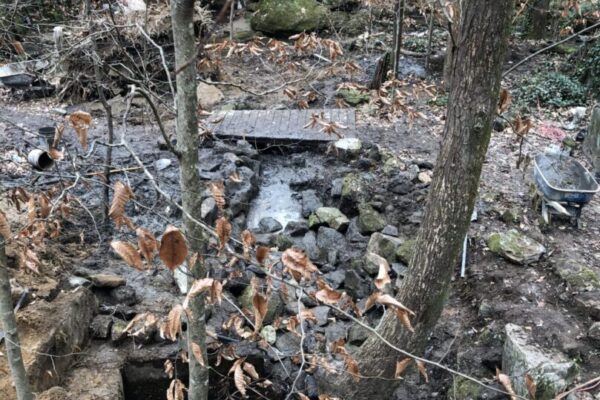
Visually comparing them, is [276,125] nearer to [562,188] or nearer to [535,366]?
[562,188]

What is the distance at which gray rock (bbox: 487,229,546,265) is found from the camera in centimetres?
531

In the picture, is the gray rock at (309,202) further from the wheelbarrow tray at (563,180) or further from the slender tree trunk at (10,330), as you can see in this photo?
the slender tree trunk at (10,330)

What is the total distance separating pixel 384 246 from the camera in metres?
5.99

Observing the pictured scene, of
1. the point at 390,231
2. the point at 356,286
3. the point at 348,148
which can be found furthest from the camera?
the point at 348,148

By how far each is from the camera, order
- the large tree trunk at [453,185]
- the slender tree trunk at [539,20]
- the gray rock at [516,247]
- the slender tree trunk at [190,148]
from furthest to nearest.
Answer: the slender tree trunk at [539,20] → the gray rock at [516,247] → the large tree trunk at [453,185] → the slender tree trunk at [190,148]

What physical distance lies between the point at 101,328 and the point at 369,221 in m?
3.48

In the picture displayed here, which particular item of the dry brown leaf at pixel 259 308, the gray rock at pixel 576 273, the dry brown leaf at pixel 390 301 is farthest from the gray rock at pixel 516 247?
the dry brown leaf at pixel 259 308

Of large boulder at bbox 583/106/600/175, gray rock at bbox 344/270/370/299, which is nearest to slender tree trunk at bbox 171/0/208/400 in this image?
gray rock at bbox 344/270/370/299

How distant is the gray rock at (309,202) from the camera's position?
7133 mm

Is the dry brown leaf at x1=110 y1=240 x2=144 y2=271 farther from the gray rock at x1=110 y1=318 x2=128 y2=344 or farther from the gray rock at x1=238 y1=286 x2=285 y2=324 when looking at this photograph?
the gray rock at x1=238 y1=286 x2=285 y2=324

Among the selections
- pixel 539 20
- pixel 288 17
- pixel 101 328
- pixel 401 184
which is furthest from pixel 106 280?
pixel 539 20

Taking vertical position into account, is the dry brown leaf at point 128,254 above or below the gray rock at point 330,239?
above

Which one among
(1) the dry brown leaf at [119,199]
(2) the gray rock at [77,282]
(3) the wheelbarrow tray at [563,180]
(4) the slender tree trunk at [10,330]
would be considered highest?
(1) the dry brown leaf at [119,199]

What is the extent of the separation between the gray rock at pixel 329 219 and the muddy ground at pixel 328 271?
38 centimetres
